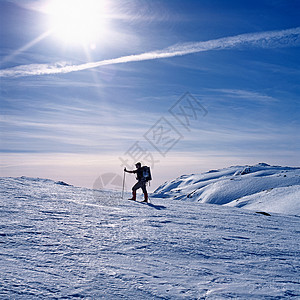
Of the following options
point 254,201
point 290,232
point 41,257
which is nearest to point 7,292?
point 41,257

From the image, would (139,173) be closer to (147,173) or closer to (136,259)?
(147,173)

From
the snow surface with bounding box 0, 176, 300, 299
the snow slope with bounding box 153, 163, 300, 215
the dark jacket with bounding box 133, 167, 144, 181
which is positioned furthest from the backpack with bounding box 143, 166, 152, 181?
the snow slope with bounding box 153, 163, 300, 215

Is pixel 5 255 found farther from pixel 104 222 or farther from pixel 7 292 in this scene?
pixel 104 222

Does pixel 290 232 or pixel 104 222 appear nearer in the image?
pixel 104 222

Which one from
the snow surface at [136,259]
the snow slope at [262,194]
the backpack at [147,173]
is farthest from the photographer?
the snow slope at [262,194]

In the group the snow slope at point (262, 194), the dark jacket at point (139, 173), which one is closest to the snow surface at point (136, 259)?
the dark jacket at point (139, 173)

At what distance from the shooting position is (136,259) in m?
4.30

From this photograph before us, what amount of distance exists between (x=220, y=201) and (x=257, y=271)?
36632mm

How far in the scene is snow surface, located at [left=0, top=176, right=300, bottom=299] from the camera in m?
3.24

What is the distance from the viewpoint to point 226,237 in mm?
6273

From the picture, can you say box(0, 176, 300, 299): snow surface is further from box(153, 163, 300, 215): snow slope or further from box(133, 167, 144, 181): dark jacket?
box(153, 163, 300, 215): snow slope

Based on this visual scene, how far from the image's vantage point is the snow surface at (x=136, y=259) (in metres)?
3.24

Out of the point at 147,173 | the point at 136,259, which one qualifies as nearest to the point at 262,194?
the point at 147,173

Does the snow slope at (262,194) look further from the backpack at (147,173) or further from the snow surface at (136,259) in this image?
the snow surface at (136,259)
